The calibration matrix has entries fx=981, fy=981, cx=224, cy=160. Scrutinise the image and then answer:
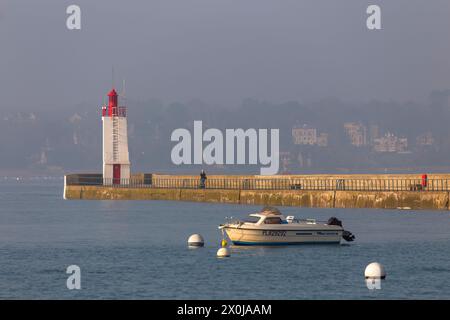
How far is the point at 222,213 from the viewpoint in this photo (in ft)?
321

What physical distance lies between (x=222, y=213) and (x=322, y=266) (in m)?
46.8

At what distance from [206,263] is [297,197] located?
41721 millimetres

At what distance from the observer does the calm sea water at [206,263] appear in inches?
1724

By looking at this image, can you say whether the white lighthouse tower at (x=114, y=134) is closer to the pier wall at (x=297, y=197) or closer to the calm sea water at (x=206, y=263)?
the pier wall at (x=297, y=197)

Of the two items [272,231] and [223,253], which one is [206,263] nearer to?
[223,253]

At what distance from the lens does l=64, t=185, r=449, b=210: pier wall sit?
272 ft

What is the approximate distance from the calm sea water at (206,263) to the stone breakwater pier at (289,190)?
2374 millimetres

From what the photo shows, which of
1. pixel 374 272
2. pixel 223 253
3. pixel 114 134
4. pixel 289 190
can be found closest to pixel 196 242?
pixel 223 253

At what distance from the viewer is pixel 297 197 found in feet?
309

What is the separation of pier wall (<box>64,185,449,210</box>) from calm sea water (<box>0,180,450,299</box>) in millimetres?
1828

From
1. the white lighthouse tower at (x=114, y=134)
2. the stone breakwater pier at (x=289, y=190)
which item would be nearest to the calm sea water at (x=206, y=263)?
the stone breakwater pier at (x=289, y=190)
